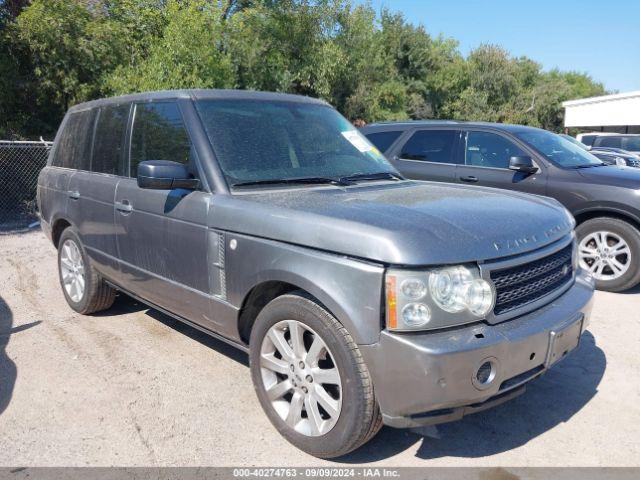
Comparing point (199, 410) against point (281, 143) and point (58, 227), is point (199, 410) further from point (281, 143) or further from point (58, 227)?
point (58, 227)

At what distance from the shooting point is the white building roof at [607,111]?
3300cm

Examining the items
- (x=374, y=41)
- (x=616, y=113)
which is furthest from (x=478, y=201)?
(x=616, y=113)

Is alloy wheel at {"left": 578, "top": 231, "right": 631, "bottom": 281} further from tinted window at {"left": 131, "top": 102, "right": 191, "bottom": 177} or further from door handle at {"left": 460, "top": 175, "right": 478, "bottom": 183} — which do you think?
tinted window at {"left": 131, "top": 102, "right": 191, "bottom": 177}

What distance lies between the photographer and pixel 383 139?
7656 mm

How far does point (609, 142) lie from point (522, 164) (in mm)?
14237

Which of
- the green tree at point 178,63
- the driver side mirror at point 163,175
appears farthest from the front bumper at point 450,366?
the green tree at point 178,63

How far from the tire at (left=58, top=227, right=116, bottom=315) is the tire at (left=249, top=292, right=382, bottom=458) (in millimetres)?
2381

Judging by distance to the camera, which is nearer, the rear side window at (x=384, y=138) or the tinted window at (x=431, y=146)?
the tinted window at (x=431, y=146)

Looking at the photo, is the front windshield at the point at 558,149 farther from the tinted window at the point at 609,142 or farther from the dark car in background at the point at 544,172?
the tinted window at the point at 609,142

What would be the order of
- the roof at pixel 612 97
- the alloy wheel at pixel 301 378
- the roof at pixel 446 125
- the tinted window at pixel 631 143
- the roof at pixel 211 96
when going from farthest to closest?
the roof at pixel 612 97
the tinted window at pixel 631 143
the roof at pixel 446 125
the roof at pixel 211 96
the alloy wheel at pixel 301 378

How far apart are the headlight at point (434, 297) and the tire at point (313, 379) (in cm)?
32

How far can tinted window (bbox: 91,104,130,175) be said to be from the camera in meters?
4.32

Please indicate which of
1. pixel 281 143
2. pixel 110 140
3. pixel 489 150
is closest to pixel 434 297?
pixel 281 143

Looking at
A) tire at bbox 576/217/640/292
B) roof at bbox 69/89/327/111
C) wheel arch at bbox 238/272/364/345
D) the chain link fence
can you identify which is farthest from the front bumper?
the chain link fence
